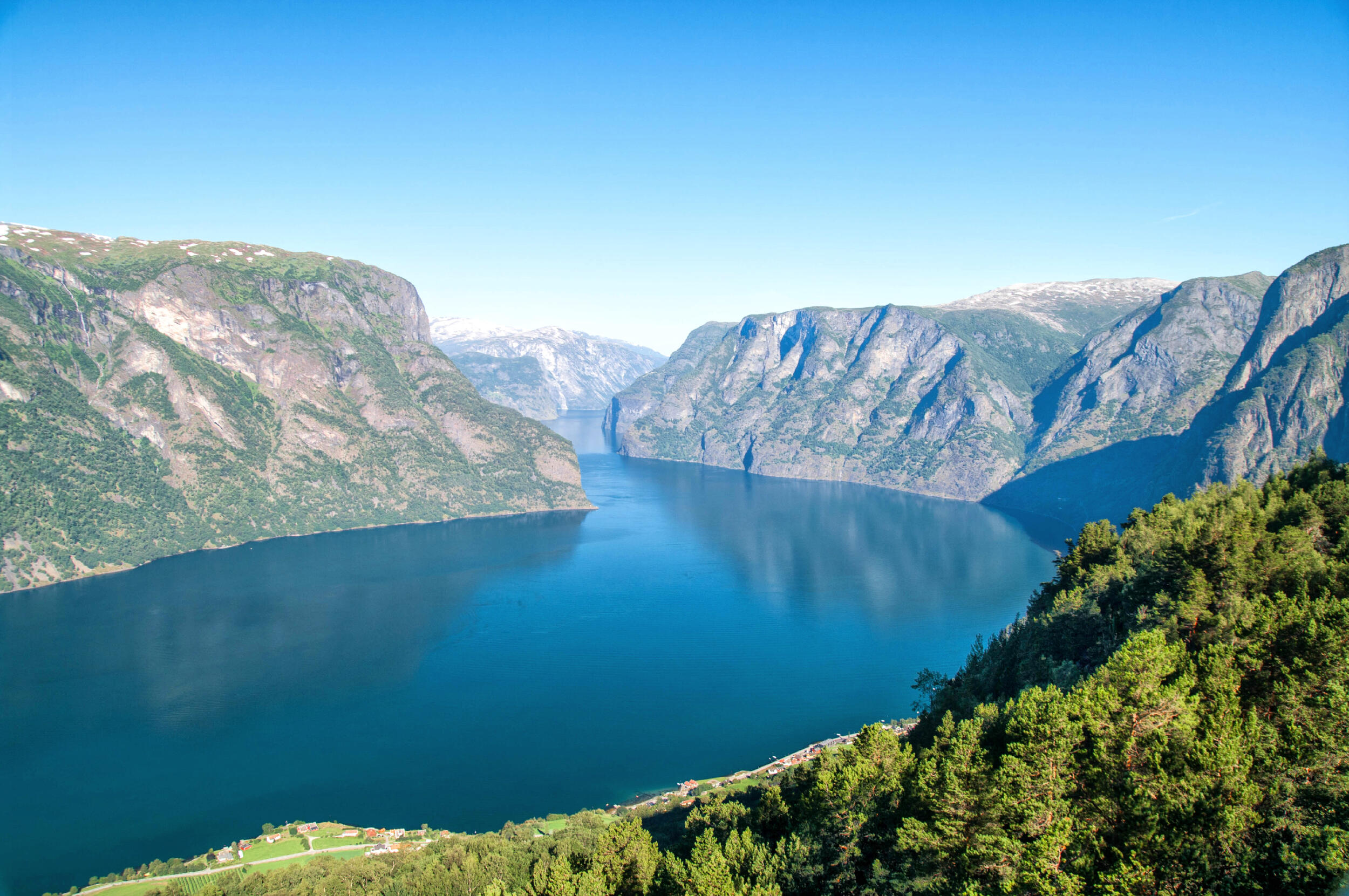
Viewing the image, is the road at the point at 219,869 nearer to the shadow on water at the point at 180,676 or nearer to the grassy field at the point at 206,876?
the grassy field at the point at 206,876

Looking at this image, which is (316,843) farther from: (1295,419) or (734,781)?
(1295,419)

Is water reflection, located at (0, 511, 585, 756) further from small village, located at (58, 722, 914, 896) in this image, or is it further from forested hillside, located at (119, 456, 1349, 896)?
forested hillside, located at (119, 456, 1349, 896)

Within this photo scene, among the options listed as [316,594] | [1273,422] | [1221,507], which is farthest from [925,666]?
[1273,422]

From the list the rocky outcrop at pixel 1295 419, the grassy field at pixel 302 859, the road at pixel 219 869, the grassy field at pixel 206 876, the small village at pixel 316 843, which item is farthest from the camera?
the rocky outcrop at pixel 1295 419

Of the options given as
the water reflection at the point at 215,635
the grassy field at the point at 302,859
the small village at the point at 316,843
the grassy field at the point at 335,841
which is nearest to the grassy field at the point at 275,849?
the small village at the point at 316,843

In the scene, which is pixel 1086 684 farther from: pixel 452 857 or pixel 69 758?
pixel 69 758

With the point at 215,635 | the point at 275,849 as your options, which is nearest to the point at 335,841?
the point at 275,849
